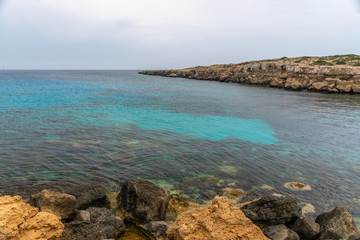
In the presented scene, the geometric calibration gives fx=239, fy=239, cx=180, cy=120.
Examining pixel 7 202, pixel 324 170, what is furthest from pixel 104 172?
pixel 324 170

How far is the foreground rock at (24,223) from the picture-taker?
662cm

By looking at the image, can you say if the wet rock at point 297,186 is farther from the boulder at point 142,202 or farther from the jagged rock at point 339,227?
the boulder at point 142,202

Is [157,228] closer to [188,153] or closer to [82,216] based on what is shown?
[82,216]

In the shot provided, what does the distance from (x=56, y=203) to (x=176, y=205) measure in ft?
17.9

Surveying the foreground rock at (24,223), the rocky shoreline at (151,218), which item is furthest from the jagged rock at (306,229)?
the foreground rock at (24,223)

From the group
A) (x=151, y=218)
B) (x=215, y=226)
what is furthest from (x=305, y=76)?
(x=215, y=226)

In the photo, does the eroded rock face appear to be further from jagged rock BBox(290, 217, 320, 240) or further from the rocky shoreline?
jagged rock BBox(290, 217, 320, 240)

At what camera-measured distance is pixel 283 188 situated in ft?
48.3

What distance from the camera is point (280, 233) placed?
9492mm

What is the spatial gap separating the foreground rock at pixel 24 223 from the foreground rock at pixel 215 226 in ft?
12.1

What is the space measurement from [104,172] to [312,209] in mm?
12377

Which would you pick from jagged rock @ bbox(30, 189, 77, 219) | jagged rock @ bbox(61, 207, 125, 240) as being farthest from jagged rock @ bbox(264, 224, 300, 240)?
jagged rock @ bbox(30, 189, 77, 219)

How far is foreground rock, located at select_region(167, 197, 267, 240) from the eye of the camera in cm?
670

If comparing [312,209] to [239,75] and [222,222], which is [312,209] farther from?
[239,75]
